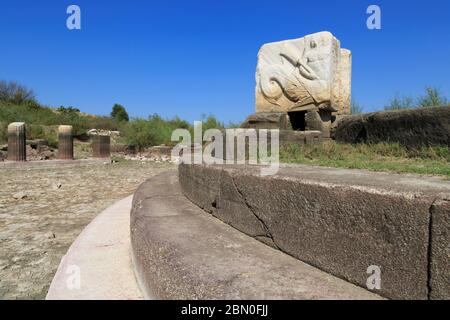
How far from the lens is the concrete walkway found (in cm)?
179

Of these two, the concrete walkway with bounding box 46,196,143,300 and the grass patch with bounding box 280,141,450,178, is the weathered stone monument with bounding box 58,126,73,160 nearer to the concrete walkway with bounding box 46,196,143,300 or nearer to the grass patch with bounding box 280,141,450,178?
the concrete walkway with bounding box 46,196,143,300

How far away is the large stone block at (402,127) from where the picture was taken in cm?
263

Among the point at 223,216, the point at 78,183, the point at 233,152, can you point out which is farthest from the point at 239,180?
the point at 78,183

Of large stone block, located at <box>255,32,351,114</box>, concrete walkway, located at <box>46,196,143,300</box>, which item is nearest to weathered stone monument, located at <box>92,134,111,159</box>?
large stone block, located at <box>255,32,351,114</box>

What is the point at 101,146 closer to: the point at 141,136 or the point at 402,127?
the point at 141,136

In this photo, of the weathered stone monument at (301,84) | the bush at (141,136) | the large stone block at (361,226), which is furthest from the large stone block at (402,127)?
the bush at (141,136)

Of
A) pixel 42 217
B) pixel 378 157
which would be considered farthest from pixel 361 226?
pixel 42 217

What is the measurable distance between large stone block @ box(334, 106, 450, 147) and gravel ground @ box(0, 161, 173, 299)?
2963 mm

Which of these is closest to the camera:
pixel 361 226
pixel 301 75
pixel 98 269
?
pixel 361 226

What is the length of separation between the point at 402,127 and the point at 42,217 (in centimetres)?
396

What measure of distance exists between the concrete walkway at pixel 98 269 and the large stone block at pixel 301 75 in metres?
4.58

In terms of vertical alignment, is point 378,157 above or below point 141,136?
below

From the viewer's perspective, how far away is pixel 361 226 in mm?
1247
